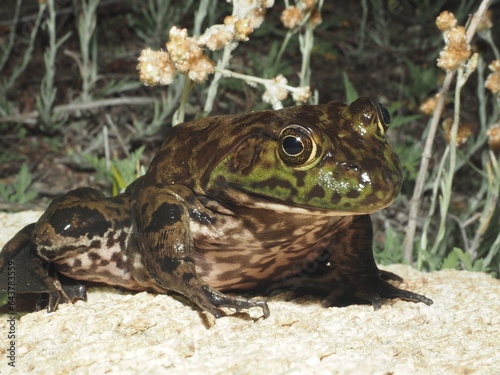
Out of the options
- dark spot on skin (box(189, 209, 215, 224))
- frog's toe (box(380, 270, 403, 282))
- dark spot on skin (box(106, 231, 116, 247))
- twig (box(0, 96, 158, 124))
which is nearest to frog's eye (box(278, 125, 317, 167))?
dark spot on skin (box(189, 209, 215, 224))

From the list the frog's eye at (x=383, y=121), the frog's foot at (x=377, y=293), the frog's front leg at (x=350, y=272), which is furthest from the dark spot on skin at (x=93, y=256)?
the frog's eye at (x=383, y=121)

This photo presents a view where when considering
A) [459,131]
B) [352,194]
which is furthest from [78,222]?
[459,131]

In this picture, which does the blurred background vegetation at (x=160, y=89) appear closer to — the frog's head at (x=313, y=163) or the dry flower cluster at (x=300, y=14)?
the dry flower cluster at (x=300, y=14)

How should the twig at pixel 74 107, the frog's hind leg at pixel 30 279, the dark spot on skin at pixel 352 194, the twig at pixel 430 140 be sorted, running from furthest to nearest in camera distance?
the twig at pixel 74 107
the twig at pixel 430 140
the frog's hind leg at pixel 30 279
the dark spot on skin at pixel 352 194

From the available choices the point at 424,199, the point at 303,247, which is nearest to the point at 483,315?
the point at 303,247

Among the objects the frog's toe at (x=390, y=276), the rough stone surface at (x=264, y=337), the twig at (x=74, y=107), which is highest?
the twig at (x=74, y=107)

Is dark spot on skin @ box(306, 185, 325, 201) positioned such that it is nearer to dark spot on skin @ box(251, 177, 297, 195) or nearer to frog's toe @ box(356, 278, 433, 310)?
dark spot on skin @ box(251, 177, 297, 195)
